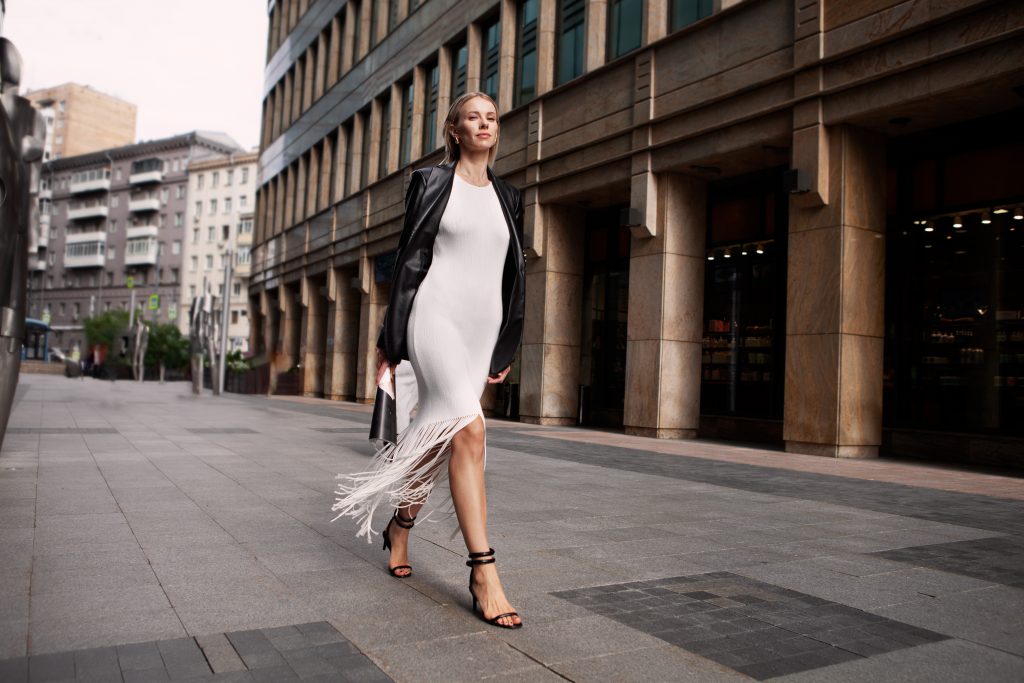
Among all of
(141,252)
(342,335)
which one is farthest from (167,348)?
(342,335)

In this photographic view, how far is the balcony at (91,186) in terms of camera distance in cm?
9406

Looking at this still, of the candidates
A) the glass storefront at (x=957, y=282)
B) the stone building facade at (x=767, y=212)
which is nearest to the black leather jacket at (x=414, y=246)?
the stone building facade at (x=767, y=212)

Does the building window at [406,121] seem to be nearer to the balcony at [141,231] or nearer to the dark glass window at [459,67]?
the dark glass window at [459,67]

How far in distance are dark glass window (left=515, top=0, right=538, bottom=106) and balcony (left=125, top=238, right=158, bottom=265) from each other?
7659 centimetres

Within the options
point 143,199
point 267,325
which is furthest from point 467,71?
point 143,199

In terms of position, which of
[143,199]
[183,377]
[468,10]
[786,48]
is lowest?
[183,377]

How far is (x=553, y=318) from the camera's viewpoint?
58.2 feet

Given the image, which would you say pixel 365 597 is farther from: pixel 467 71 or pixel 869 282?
pixel 467 71

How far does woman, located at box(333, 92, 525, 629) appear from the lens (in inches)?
131

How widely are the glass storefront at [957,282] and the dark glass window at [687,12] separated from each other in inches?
148

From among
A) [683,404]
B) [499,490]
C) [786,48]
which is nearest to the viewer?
[499,490]

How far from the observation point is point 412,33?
25734mm

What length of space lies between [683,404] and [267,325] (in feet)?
99.9

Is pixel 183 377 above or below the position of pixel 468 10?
below
